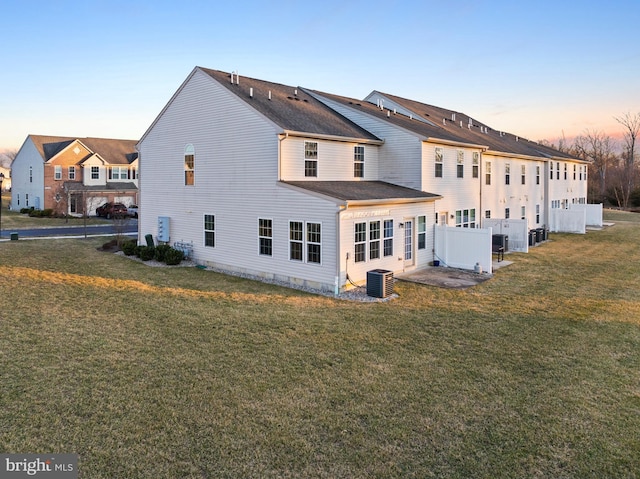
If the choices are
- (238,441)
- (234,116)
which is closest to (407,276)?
(234,116)

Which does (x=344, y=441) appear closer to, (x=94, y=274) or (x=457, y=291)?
(x=457, y=291)

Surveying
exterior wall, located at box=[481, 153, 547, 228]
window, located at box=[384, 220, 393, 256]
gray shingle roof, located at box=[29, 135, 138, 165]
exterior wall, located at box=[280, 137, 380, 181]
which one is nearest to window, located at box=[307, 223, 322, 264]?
exterior wall, located at box=[280, 137, 380, 181]

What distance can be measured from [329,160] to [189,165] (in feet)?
21.4

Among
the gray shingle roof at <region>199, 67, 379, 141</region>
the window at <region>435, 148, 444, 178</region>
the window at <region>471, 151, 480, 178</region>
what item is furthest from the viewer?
the window at <region>471, 151, 480, 178</region>

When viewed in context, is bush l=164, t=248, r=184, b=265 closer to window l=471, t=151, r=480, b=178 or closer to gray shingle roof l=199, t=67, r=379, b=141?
gray shingle roof l=199, t=67, r=379, b=141

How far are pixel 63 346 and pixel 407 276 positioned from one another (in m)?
12.0

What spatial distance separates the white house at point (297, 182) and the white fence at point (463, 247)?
400mm

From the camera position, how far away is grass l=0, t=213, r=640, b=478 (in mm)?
6172

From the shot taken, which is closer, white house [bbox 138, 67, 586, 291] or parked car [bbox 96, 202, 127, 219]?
white house [bbox 138, 67, 586, 291]

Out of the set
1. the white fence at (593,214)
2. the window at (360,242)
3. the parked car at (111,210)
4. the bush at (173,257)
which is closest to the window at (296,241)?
the window at (360,242)

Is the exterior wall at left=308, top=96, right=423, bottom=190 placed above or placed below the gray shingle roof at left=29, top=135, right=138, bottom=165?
below

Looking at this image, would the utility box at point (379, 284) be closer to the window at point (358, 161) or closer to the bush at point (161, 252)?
the window at point (358, 161)

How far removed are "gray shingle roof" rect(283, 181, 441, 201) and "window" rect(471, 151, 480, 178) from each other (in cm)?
539

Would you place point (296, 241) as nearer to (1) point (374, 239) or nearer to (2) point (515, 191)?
(1) point (374, 239)
